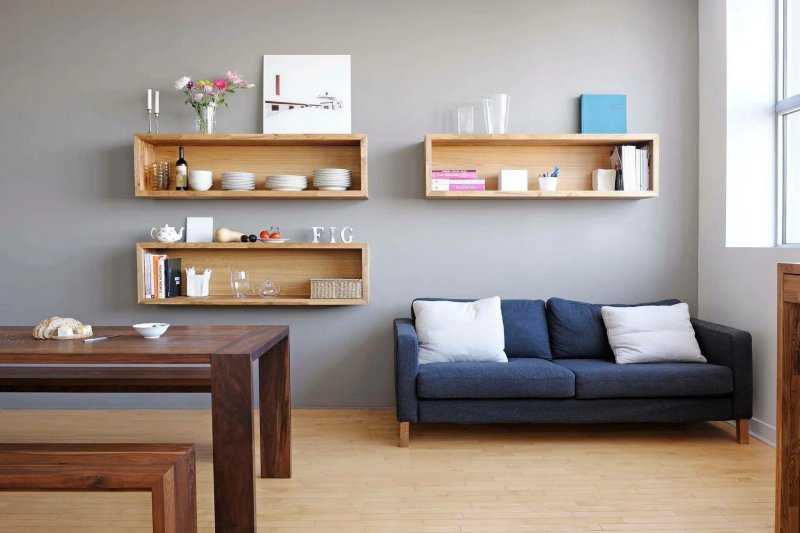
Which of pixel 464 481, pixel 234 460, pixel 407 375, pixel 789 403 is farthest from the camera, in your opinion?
pixel 407 375

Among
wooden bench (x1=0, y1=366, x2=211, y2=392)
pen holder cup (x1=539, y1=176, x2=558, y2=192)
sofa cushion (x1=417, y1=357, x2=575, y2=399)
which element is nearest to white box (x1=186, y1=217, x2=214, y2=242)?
wooden bench (x1=0, y1=366, x2=211, y2=392)

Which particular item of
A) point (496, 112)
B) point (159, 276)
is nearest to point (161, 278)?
point (159, 276)

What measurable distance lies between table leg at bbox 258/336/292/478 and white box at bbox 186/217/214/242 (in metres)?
1.55

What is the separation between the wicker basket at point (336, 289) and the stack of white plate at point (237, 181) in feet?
2.50

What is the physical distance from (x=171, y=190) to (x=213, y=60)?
926mm

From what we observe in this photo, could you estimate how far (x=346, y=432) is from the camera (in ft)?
12.4

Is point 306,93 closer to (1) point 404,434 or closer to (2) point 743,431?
(1) point 404,434

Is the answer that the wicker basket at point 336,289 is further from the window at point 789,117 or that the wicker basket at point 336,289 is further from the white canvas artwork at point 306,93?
the window at point 789,117

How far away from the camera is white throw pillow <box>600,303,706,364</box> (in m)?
3.69

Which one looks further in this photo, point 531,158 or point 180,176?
point 531,158

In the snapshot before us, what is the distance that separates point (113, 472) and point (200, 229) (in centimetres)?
265

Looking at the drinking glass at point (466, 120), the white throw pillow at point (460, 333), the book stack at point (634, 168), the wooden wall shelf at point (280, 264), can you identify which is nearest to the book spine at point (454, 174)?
the drinking glass at point (466, 120)

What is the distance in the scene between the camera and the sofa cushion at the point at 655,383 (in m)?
3.48

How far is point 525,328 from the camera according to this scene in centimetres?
403
